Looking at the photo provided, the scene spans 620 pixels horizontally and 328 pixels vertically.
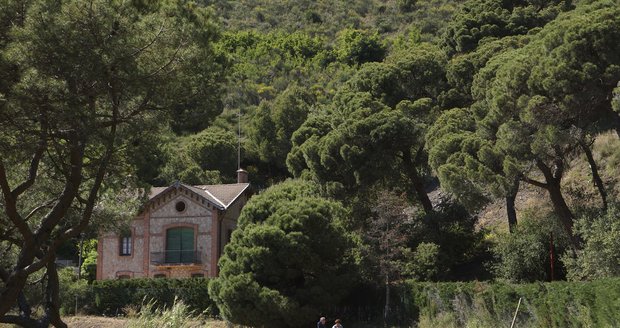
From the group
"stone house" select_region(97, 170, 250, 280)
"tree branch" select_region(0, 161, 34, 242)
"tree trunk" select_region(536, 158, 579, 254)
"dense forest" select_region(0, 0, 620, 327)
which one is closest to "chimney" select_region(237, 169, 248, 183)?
"stone house" select_region(97, 170, 250, 280)

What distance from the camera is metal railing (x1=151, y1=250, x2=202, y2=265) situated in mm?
41688

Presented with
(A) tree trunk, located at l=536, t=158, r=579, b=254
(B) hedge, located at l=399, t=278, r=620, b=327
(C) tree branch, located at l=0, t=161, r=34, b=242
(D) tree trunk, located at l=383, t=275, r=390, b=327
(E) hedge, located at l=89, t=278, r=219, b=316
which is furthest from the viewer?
(E) hedge, located at l=89, t=278, r=219, b=316

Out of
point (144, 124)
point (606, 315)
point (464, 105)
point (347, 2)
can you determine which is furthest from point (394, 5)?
point (144, 124)

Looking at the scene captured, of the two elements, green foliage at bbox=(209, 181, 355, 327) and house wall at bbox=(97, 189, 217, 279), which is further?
house wall at bbox=(97, 189, 217, 279)

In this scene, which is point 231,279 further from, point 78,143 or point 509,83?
point 78,143

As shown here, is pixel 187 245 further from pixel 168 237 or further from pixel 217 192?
pixel 217 192

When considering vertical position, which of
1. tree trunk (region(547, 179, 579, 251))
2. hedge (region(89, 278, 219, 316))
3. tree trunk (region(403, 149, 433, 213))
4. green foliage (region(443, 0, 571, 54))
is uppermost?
green foliage (region(443, 0, 571, 54))

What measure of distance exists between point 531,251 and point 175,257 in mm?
19957

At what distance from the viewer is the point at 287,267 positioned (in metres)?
30.8

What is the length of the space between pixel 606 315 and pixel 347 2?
9878 centimetres

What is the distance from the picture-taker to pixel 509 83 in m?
29.0

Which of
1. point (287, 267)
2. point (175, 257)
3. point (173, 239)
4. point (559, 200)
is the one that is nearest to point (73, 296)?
point (175, 257)

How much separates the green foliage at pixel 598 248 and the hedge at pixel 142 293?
1661 cm

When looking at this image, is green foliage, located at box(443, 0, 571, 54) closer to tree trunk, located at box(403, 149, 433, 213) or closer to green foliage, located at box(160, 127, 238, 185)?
tree trunk, located at box(403, 149, 433, 213)
